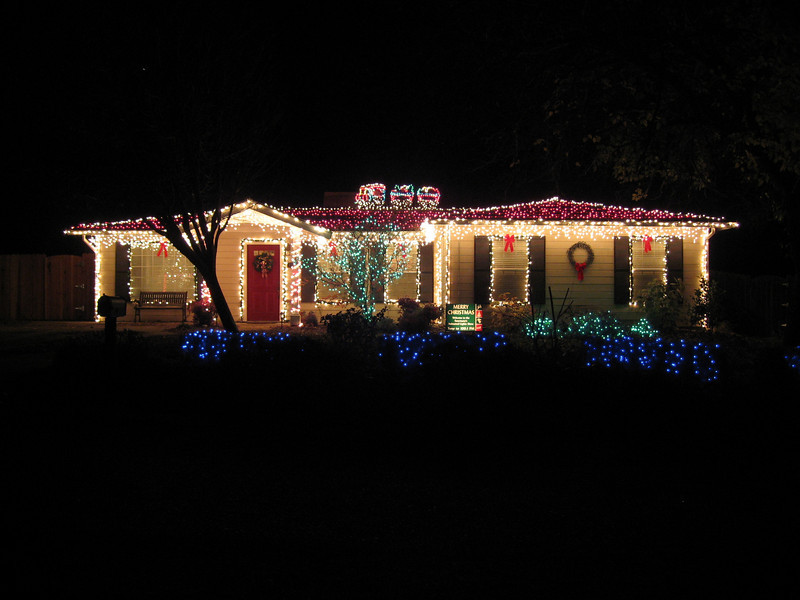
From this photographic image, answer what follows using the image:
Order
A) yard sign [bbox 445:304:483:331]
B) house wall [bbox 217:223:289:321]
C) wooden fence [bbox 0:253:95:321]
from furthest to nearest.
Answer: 1. wooden fence [bbox 0:253:95:321]
2. house wall [bbox 217:223:289:321]
3. yard sign [bbox 445:304:483:331]

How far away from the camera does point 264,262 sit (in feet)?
53.4

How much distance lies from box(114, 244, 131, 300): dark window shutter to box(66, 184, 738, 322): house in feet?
0.09

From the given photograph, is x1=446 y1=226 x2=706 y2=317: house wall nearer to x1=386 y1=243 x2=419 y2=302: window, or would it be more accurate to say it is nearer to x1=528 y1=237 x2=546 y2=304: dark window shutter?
x1=528 y1=237 x2=546 y2=304: dark window shutter

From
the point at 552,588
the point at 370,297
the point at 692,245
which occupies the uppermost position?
the point at 692,245

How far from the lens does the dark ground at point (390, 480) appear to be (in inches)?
129

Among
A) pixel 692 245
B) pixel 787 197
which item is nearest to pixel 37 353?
pixel 787 197

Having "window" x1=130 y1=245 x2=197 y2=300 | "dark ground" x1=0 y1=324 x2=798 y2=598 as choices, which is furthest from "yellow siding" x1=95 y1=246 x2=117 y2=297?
"dark ground" x1=0 y1=324 x2=798 y2=598

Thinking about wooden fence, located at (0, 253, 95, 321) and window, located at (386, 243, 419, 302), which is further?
wooden fence, located at (0, 253, 95, 321)

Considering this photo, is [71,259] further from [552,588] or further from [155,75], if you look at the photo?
[552,588]

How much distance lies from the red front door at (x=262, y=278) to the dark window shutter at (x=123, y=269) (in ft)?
10.6

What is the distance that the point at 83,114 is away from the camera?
9594 millimetres

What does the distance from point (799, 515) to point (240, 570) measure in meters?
3.48

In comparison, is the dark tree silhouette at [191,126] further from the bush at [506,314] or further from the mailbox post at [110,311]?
the bush at [506,314]

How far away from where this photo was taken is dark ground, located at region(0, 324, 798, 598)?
3268mm
